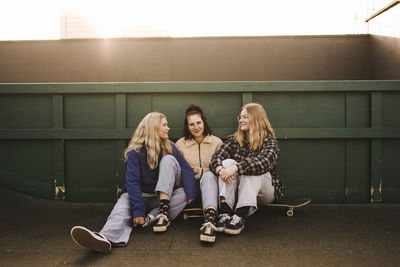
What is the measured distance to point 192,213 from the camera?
292 centimetres

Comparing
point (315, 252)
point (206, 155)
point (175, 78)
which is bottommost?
→ point (315, 252)

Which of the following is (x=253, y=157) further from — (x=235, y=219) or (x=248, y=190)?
(x=235, y=219)

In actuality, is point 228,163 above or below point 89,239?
above

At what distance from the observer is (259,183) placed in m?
2.63

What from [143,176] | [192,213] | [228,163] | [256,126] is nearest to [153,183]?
[143,176]

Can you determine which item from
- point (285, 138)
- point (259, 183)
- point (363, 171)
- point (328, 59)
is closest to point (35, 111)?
point (259, 183)

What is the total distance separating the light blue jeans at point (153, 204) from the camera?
2.29 meters

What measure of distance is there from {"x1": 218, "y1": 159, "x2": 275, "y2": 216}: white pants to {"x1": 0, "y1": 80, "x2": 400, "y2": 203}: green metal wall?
1.96 feet

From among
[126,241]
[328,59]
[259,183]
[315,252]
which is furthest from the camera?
[328,59]

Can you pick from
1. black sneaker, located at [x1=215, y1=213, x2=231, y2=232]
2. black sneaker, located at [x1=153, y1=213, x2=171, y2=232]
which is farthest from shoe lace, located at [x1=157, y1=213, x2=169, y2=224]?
black sneaker, located at [x1=215, y1=213, x2=231, y2=232]

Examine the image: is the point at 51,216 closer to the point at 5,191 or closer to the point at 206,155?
the point at 5,191

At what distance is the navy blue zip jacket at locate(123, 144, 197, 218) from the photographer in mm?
2625

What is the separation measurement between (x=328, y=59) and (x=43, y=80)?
5.82m

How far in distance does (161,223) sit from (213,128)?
1210 mm
